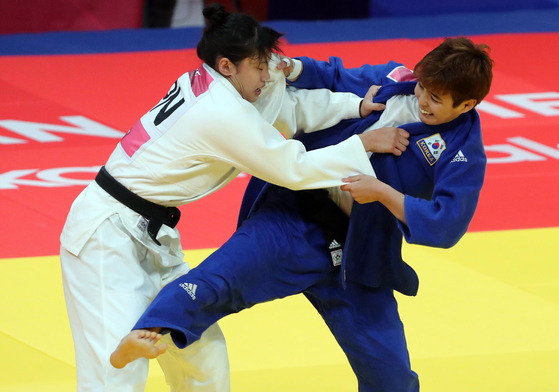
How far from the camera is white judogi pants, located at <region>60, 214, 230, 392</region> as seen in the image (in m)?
2.87

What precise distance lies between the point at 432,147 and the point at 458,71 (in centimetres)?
28

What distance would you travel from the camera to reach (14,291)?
4.48m

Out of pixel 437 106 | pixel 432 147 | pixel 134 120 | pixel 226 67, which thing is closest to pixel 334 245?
pixel 432 147

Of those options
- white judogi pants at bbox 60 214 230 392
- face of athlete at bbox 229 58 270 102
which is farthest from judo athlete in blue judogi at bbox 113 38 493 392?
face of athlete at bbox 229 58 270 102

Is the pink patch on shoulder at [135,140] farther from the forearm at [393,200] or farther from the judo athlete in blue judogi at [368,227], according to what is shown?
the forearm at [393,200]

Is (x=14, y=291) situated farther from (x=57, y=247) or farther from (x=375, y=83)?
(x=375, y=83)

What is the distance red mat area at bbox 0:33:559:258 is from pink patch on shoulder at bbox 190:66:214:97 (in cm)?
221

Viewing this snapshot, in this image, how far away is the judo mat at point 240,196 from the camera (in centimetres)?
392

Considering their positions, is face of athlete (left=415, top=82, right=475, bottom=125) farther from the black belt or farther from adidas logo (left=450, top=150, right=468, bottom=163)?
the black belt

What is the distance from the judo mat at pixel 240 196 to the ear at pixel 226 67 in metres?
1.49

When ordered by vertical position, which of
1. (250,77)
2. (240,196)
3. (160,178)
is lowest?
(240,196)

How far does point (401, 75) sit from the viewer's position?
10.3ft

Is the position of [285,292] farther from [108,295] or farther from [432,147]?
[432,147]

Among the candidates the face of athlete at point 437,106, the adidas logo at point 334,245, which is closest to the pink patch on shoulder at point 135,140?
→ the adidas logo at point 334,245
